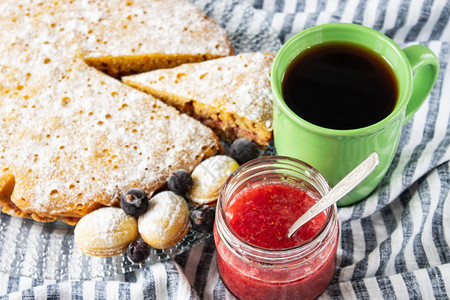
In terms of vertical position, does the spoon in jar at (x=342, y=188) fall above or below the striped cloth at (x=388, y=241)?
above

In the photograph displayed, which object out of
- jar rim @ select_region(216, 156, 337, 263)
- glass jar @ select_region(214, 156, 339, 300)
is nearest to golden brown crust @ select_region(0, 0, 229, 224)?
glass jar @ select_region(214, 156, 339, 300)

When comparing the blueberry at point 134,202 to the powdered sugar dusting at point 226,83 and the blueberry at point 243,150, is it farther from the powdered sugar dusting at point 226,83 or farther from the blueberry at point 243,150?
the powdered sugar dusting at point 226,83

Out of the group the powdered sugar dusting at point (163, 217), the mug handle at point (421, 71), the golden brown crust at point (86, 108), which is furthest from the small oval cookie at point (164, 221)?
the mug handle at point (421, 71)

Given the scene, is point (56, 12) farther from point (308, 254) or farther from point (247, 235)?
point (308, 254)

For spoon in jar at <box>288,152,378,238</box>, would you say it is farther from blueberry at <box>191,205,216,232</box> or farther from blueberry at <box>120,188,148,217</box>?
blueberry at <box>120,188,148,217</box>

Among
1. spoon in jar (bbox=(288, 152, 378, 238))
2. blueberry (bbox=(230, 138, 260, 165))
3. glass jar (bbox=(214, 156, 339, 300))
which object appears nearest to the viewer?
spoon in jar (bbox=(288, 152, 378, 238))

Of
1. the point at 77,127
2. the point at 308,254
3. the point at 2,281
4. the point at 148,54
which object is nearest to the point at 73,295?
the point at 2,281

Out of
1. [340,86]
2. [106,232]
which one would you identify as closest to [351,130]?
[340,86]
